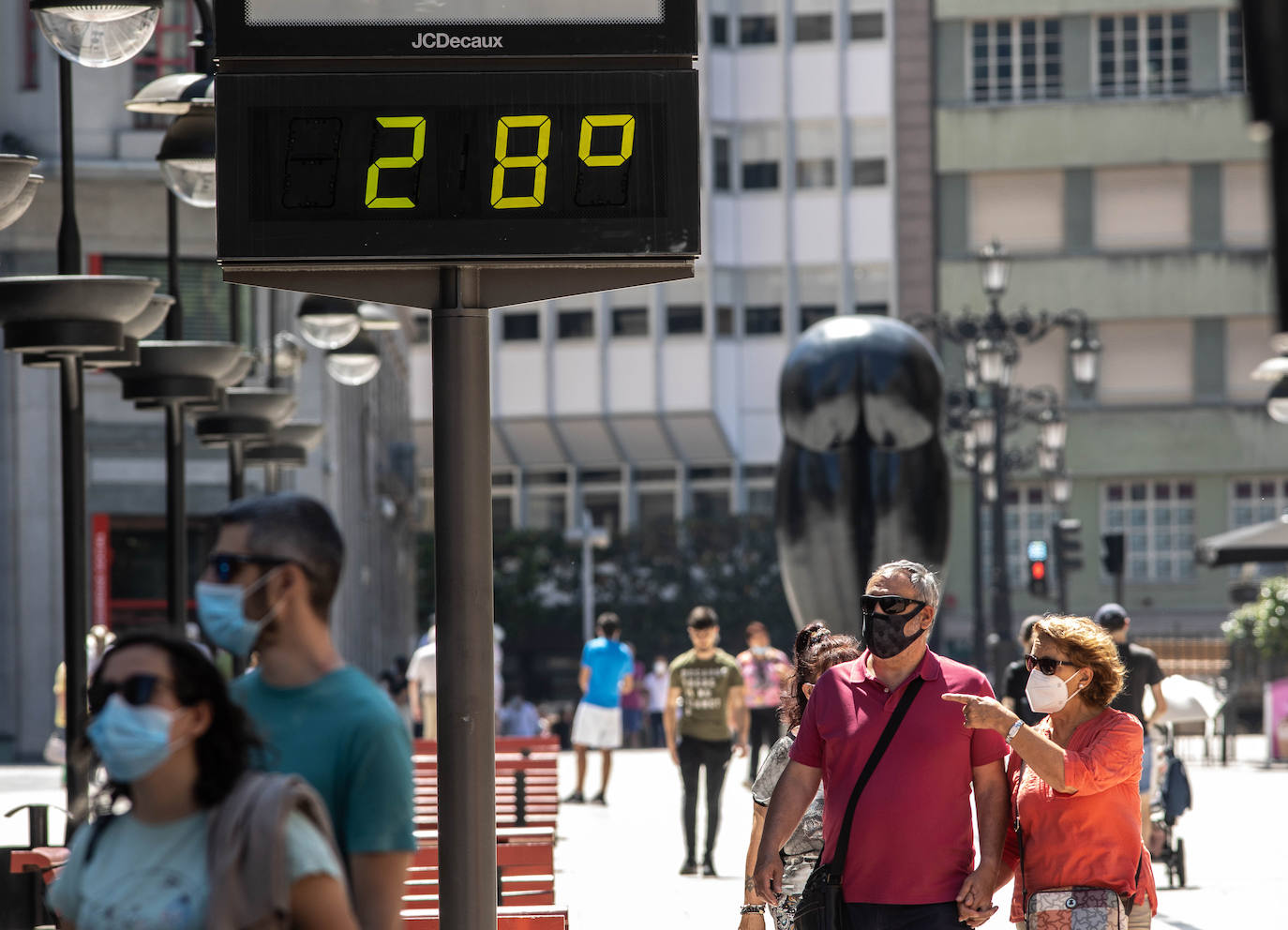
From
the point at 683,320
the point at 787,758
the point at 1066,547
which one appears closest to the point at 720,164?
the point at 683,320

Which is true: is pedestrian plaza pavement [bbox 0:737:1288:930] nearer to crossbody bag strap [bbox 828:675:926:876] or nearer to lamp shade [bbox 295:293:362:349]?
lamp shade [bbox 295:293:362:349]

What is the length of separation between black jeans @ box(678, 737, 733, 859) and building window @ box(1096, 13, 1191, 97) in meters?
45.6

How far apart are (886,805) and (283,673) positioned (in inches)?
99.3

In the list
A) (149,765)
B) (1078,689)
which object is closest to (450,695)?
(1078,689)

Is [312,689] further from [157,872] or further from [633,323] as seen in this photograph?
[633,323]

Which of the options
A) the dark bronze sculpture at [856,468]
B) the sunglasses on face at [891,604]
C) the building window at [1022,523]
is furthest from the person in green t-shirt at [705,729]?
the building window at [1022,523]

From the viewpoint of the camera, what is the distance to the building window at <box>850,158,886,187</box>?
57562 millimetres

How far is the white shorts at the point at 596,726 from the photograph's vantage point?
18.8 metres

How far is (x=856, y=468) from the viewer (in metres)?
15.1

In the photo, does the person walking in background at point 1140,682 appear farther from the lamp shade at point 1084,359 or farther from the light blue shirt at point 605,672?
the lamp shade at point 1084,359

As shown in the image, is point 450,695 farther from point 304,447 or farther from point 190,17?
point 190,17

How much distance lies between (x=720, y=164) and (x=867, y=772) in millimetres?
52676

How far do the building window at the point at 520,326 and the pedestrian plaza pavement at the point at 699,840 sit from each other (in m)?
34.8

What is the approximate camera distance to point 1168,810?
1306 cm
